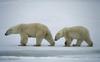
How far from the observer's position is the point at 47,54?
8.87ft

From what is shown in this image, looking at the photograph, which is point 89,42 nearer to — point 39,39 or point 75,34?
point 75,34

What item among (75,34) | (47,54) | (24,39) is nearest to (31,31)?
(24,39)

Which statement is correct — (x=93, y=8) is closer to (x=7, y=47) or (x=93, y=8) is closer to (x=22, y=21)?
(x=22, y=21)

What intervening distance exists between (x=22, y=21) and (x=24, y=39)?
0.17m

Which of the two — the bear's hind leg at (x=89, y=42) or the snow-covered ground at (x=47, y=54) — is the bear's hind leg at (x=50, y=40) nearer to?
the snow-covered ground at (x=47, y=54)

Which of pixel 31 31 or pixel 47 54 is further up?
pixel 31 31

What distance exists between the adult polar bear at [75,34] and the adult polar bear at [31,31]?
→ 11cm

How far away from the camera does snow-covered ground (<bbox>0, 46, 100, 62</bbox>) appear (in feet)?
8.84

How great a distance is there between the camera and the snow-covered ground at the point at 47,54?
2695 mm

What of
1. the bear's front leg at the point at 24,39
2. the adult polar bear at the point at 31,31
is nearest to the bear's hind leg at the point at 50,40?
the adult polar bear at the point at 31,31

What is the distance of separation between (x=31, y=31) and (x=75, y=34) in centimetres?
42

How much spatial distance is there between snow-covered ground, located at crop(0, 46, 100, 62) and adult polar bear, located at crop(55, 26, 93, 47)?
0.25 ft

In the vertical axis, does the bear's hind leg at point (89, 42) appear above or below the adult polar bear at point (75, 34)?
below

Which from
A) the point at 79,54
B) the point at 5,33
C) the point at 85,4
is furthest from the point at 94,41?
the point at 5,33
